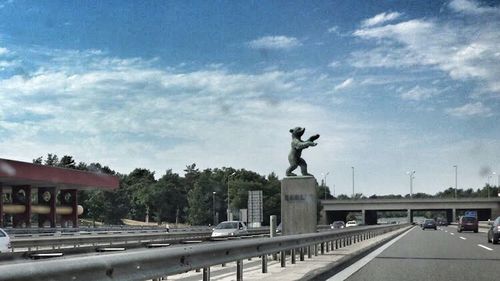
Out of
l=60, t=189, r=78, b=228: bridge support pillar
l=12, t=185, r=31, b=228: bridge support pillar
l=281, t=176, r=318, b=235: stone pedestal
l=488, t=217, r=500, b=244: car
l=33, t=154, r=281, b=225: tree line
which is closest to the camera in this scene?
l=281, t=176, r=318, b=235: stone pedestal

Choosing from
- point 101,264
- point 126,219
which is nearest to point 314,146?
point 101,264

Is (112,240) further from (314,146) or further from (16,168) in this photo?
(16,168)

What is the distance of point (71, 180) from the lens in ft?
234

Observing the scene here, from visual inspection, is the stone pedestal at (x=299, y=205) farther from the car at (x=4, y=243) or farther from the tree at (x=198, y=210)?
the tree at (x=198, y=210)

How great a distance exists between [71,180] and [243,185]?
6916 centimetres

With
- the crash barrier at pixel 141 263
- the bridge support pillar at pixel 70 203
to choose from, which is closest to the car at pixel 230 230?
the crash barrier at pixel 141 263

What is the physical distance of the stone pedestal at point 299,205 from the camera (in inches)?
936

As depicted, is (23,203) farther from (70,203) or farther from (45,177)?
(70,203)

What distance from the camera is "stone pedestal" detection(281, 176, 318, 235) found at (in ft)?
78.0

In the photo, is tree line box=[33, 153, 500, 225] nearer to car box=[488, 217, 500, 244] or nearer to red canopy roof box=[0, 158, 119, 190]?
red canopy roof box=[0, 158, 119, 190]

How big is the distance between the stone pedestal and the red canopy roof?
4143 centimetres

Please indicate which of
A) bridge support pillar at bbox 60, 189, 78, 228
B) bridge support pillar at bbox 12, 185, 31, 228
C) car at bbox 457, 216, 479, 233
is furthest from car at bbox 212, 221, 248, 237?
bridge support pillar at bbox 60, 189, 78, 228

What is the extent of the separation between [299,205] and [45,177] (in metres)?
48.2

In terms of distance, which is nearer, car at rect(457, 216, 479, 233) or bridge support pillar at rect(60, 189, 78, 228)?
car at rect(457, 216, 479, 233)
